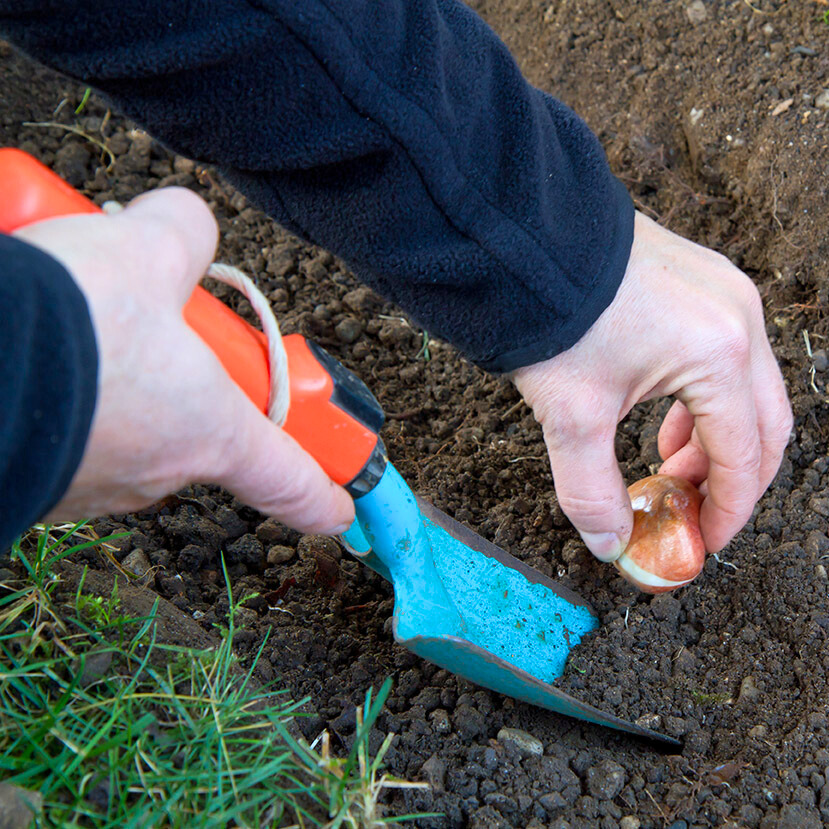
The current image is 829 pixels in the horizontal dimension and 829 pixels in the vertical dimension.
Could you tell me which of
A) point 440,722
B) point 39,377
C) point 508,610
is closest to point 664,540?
point 508,610

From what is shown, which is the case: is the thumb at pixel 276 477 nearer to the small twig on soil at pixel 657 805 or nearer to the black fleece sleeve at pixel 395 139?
the black fleece sleeve at pixel 395 139

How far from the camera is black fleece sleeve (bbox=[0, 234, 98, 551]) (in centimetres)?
83

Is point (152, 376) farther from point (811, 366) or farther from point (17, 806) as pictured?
point (811, 366)

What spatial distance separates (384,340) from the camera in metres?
2.53

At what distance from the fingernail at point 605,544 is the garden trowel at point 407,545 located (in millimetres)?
179

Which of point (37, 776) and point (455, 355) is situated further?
point (455, 355)

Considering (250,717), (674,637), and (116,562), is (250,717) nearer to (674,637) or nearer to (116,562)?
(116,562)

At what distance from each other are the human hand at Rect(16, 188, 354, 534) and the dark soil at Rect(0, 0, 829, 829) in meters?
0.70

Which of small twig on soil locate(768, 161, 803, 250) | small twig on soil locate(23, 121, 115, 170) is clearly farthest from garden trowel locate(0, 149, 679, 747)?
small twig on soil locate(23, 121, 115, 170)

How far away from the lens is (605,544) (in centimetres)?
171

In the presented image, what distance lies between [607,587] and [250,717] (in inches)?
37.3

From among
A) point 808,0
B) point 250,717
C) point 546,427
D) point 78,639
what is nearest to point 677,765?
point 546,427

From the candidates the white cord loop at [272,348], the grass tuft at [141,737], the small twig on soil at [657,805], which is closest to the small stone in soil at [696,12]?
the white cord loop at [272,348]

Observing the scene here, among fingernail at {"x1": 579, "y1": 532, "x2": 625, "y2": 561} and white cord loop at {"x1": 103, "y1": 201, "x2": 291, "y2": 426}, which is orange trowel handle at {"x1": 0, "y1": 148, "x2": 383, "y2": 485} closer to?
white cord loop at {"x1": 103, "y1": 201, "x2": 291, "y2": 426}
